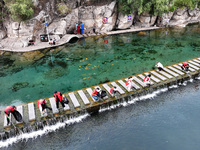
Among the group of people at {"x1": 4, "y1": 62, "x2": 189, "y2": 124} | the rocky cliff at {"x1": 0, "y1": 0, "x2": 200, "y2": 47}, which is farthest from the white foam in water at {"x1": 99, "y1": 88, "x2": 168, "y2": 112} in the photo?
the rocky cliff at {"x1": 0, "y1": 0, "x2": 200, "y2": 47}

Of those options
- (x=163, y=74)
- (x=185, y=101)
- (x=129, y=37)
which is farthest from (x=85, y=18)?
(x=185, y=101)

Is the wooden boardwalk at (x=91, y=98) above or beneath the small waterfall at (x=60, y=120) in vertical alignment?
above

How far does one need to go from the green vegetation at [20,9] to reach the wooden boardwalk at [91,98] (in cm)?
1918

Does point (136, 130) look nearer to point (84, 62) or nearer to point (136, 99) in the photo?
point (136, 99)

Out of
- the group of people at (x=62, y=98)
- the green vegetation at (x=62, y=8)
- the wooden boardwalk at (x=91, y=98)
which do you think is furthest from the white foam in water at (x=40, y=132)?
the green vegetation at (x=62, y=8)

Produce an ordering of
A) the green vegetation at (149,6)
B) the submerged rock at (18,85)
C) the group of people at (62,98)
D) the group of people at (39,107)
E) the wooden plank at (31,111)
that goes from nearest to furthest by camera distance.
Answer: the group of people at (39,107), the group of people at (62,98), the wooden plank at (31,111), the submerged rock at (18,85), the green vegetation at (149,6)

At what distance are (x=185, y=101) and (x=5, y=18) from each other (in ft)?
108

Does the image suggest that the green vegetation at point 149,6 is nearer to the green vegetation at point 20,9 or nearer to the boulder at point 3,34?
the green vegetation at point 20,9

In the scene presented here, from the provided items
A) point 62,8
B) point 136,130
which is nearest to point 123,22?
point 62,8

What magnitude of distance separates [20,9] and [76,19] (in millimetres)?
11415

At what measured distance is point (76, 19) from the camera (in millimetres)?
34812

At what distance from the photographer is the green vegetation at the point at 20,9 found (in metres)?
26.8

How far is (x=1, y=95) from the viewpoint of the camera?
17.5 m

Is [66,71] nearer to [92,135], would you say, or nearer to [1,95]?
[1,95]
